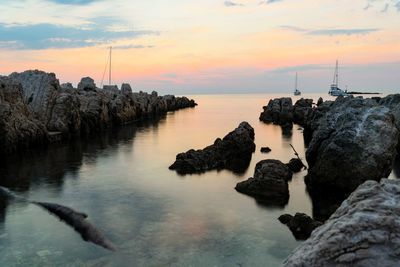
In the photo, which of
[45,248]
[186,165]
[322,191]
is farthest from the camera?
[186,165]

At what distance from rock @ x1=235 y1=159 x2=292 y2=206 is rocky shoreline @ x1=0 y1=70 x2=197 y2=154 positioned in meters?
24.8

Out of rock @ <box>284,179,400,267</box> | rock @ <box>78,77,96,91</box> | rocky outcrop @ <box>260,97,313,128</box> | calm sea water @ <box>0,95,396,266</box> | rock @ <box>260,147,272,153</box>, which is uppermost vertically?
rock @ <box>78,77,96,91</box>

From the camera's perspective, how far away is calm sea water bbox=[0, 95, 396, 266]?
673 inches

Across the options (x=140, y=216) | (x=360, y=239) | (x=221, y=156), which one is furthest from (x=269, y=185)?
(x=360, y=239)

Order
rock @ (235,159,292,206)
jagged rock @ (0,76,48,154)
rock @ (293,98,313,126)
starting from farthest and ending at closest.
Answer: rock @ (293,98,313,126) → jagged rock @ (0,76,48,154) → rock @ (235,159,292,206)

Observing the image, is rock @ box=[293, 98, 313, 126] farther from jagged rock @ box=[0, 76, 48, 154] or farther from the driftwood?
the driftwood

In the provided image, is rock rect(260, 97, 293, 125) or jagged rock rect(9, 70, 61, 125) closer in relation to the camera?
jagged rock rect(9, 70, 61, 125)

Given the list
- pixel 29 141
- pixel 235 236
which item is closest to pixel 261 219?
pixel 235 236

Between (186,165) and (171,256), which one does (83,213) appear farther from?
(186,165)

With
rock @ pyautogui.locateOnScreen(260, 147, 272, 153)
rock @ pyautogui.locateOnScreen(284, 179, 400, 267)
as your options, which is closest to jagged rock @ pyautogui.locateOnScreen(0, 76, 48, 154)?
rock @ pyautogui.locateOnScreen(260, 147, 272, 153)

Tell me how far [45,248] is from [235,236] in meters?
8.26

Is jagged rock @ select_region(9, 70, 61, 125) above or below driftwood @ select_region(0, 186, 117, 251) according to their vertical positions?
above

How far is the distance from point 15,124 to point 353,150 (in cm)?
3255

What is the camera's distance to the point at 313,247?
22.0ft
